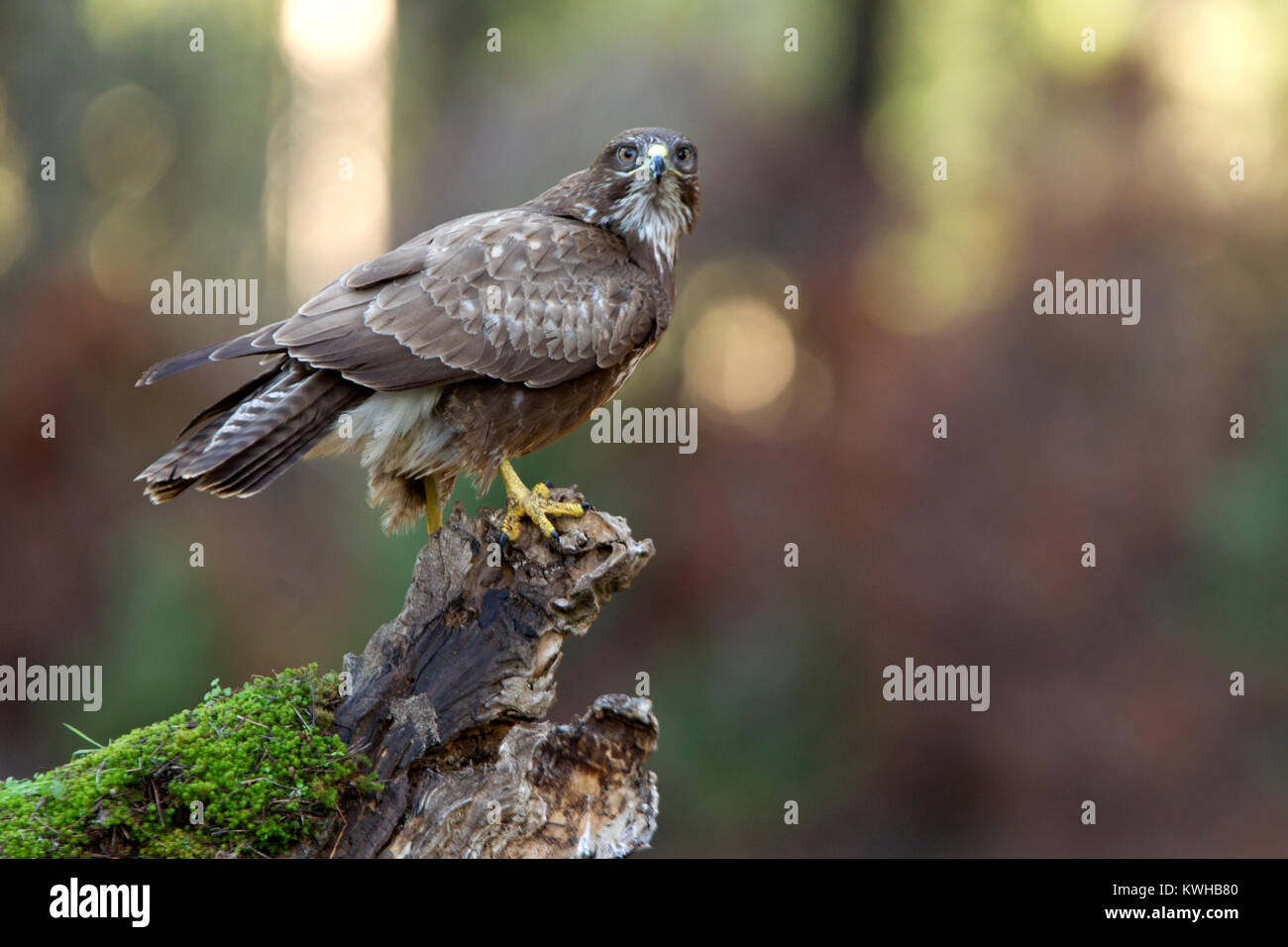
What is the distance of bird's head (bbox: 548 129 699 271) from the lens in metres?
6.23

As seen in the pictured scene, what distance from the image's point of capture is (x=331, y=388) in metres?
5.43

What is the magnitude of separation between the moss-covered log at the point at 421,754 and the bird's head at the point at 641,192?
1.98 metres

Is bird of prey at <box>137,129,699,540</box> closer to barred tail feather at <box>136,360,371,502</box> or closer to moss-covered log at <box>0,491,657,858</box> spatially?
barred tail feather at <box>136,360,371,502</box>

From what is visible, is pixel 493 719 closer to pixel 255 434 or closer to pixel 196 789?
pixel 196 789

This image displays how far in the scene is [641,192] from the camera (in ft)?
20.5

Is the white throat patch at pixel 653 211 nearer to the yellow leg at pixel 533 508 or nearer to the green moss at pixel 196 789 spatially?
the yellow leg at pixel 533 508

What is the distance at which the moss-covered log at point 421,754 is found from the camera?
171 inches

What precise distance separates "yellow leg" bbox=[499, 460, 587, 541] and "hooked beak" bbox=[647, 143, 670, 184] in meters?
1.77

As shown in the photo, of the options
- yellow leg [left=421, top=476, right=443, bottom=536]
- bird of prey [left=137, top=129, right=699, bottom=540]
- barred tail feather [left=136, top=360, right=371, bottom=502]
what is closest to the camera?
barred tail feather [left=136, top=360, right=371, bottom=502]

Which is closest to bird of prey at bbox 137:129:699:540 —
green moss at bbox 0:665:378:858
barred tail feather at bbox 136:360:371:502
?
barred tail feather at bbox 136:360:371:502

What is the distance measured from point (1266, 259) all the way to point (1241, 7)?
2861 millimetres

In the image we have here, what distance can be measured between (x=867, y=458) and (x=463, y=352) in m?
6.15

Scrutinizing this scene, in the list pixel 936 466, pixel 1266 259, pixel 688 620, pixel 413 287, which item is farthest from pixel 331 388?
pixel 1266 259

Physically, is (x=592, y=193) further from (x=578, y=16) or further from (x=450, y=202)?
(x=578, y=16)
